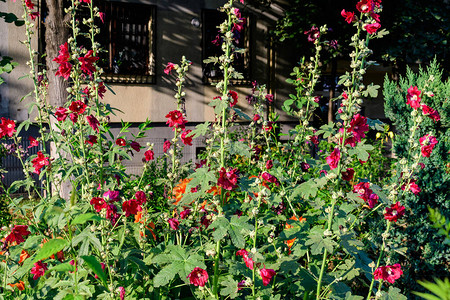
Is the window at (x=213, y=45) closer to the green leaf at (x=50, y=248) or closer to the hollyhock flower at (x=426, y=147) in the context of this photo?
the hollyhock flower at (x=426, y=147)

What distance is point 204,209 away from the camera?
248 cm

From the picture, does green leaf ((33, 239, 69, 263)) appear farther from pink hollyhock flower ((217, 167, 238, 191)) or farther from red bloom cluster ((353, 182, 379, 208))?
red bloom cluster ((353, 182, 379, 208))

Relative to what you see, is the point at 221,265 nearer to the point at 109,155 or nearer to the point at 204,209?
the point at 204,209

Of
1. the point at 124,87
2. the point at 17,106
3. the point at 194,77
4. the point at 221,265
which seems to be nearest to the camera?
the point at 221,265

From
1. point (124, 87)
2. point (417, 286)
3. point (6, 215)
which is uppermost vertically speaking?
point (124, 87)

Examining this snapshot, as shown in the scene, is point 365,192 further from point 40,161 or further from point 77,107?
point 40,161

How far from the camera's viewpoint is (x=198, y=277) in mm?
1971

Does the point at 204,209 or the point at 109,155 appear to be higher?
the point at 109,155

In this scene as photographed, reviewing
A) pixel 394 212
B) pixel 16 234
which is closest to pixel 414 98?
pixel 394 212

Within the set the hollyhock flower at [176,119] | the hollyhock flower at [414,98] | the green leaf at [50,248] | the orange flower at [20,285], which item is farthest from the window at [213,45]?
the green leaf at [50,248]

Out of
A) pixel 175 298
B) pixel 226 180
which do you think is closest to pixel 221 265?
pixel 175 298

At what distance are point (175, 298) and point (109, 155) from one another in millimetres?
979

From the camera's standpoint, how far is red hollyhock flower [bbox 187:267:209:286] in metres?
1.95

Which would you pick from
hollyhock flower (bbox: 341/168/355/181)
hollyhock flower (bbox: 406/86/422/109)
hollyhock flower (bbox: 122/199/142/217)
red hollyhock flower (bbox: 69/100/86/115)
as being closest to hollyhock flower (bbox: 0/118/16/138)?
red hollyhock flower (bbox: 69/100/86/115)
